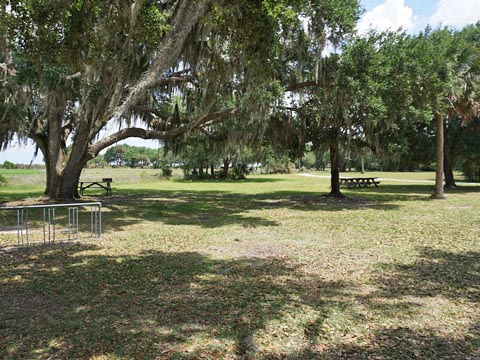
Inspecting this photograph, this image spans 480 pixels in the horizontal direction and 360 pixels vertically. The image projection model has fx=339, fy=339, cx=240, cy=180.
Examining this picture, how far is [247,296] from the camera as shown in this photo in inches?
163

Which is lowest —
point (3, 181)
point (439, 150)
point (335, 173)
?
point (3, 181)

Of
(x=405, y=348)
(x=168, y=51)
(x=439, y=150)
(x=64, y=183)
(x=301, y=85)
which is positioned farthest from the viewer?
(x=439, y=150)

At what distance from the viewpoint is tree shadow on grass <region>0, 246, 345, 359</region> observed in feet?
9.87

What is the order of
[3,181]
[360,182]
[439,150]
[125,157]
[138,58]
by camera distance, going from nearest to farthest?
[138,58]
[439,150]
[360,182]
[3,181]
[125,157]

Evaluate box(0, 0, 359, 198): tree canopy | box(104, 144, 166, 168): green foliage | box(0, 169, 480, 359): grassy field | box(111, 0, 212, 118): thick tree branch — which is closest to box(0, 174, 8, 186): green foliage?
box(0, 0, 359, 198): tree canopy

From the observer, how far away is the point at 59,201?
44.8 feet

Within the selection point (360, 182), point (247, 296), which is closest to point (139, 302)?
point (247, 296)

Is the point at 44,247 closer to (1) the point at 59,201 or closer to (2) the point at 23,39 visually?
(2) the point at 23,39

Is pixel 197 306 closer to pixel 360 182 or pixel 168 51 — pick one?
pixel 168 51

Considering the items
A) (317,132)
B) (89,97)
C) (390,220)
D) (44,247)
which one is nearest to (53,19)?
(44,247)

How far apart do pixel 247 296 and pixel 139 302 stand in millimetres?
Result: 1281

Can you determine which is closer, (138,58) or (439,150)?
(138,58)

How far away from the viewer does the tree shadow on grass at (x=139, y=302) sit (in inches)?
118

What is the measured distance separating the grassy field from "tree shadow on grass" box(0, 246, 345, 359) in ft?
0.05
